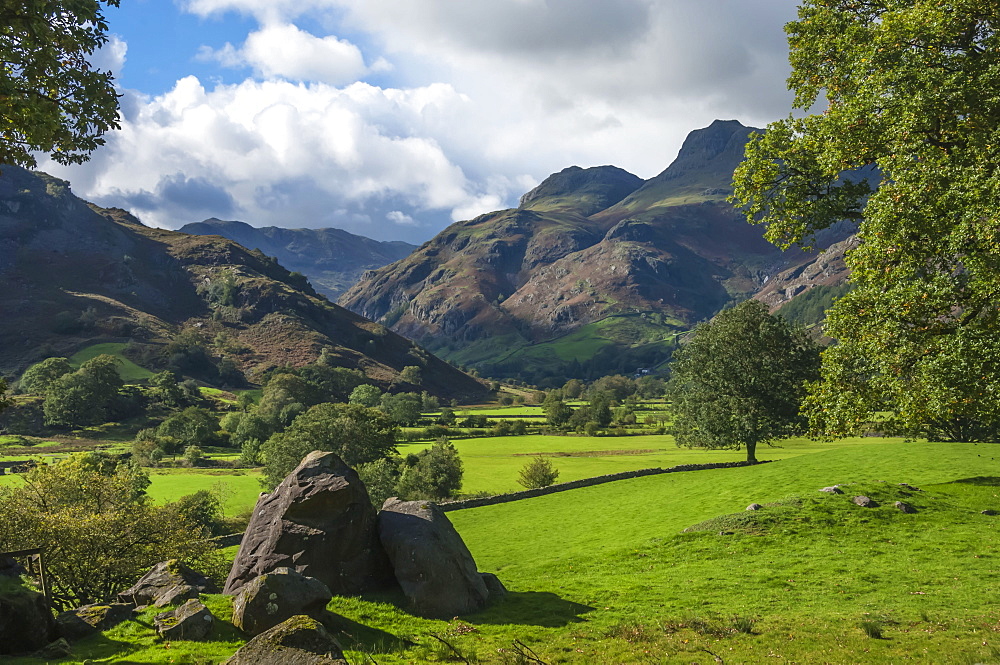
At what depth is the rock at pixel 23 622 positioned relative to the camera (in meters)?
13.6

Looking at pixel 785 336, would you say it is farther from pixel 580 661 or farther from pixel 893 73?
pixel 580 661

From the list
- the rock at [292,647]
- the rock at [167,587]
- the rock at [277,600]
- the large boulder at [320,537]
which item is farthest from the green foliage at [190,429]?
the rock at [292,647]

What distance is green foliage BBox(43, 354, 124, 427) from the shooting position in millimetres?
146875

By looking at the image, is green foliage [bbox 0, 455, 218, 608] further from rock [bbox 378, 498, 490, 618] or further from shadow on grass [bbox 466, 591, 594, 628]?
shadow on grass [bbox 466, 591, 594, 628]

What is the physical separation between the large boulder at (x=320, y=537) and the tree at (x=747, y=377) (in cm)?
4390

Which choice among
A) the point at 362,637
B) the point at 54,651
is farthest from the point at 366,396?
the point at 54,651

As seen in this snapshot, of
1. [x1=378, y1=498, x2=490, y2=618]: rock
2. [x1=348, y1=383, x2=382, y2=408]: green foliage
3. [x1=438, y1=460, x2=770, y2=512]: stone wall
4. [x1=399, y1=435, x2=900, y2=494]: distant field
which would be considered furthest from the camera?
[x1=348, y1=383, x2=382, y2=408]: green foliage

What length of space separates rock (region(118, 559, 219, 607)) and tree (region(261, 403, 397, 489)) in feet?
191

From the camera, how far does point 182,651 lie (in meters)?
13.9

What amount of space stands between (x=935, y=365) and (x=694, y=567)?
47.6 ft

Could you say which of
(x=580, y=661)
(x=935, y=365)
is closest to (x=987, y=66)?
(x=935, y=365)

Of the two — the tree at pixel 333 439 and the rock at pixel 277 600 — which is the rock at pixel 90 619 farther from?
the tree at pixel 333 439

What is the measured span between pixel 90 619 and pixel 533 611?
1335 cm

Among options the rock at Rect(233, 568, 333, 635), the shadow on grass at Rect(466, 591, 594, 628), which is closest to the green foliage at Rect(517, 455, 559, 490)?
the shadow on grass at Rect(466, 591, 594, 628)
